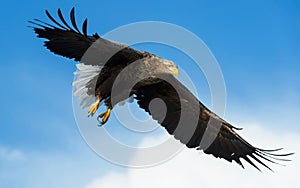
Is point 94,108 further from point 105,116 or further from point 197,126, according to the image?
point 197,126

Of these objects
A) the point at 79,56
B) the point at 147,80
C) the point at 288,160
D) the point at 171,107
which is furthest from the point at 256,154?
the point at 79,56

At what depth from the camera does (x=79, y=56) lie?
35.0ft

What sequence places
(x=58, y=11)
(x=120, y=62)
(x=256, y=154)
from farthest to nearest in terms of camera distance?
1. (x=256, y=154)
2. (x=120, y=62)
3. (x=58, y=11)

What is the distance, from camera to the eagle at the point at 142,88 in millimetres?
10523

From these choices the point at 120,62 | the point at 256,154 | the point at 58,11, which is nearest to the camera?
the point at 58,11

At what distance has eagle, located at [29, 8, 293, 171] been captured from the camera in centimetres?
1052

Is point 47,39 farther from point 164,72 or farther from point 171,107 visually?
point 171,107

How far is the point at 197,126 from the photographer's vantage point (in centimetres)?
1223

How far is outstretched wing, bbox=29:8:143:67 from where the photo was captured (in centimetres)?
1034

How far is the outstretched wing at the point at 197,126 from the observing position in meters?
12.0

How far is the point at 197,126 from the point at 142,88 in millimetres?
1283

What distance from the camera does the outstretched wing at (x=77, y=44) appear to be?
407 inches

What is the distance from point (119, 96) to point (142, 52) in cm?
92

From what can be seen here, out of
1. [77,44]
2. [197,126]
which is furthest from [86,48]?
[197,126]
